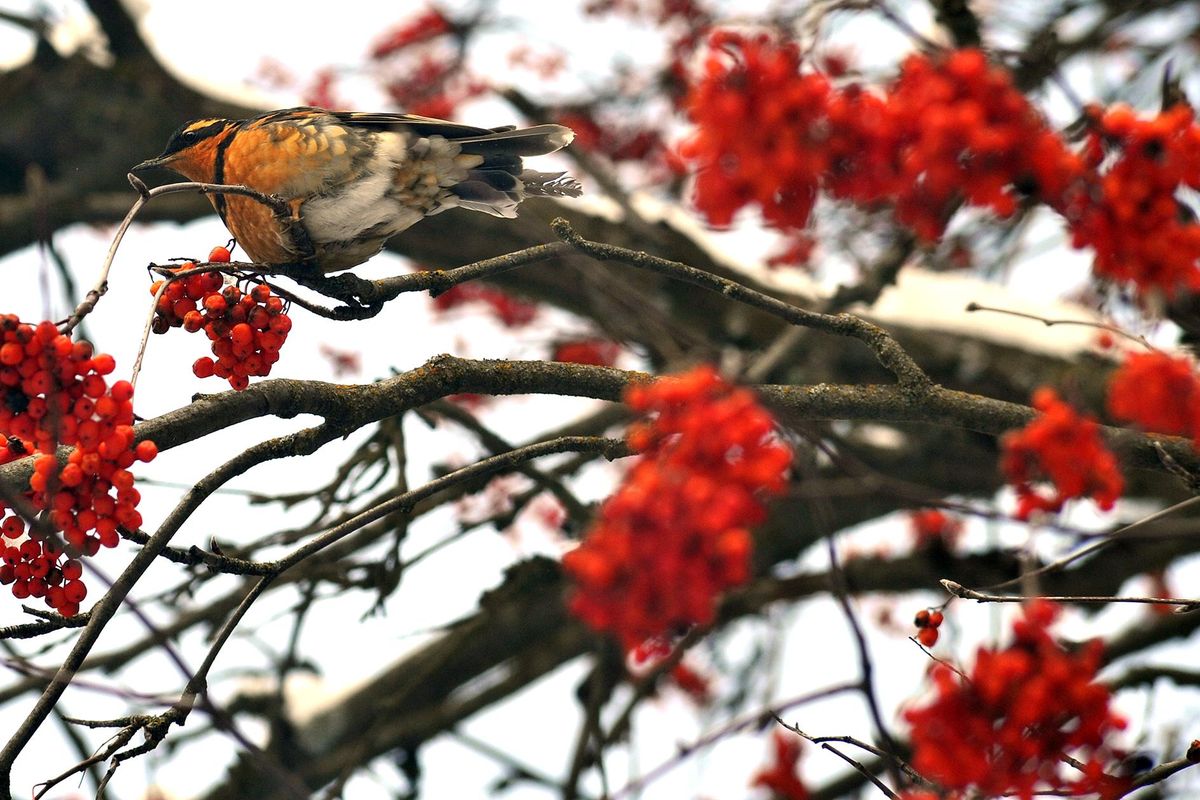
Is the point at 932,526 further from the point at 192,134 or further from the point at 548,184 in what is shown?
the point at 192,134

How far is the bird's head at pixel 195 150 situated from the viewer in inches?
123

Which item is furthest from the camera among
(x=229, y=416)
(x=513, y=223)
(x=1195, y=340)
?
(x=513, y=223)

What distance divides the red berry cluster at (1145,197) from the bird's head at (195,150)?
7.17 ft

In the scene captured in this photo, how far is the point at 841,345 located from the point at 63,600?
381 centimetres

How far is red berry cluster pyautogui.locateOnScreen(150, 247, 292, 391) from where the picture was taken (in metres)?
2.20

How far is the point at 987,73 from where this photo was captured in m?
1.94

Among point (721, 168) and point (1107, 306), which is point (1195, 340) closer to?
point (1107, 306)

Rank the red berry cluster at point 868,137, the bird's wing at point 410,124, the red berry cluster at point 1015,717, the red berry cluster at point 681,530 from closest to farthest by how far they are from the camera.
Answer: the red berry cluster at point 681,530 < the red berry cluster at point 1015,717 < the red berry cluster at point 868,137 < the bird's wing at point 410,124

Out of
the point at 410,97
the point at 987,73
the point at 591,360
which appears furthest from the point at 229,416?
the point at 410,97

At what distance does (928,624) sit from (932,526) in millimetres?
4103

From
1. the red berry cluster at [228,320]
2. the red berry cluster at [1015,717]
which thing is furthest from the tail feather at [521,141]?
the red berry cluster at [1015,717]

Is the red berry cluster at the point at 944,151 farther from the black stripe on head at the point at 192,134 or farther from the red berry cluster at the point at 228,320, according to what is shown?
the black stripe on head at the point at 192,134

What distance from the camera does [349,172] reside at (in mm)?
2840

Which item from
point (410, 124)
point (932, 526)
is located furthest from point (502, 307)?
point (410, 124)
